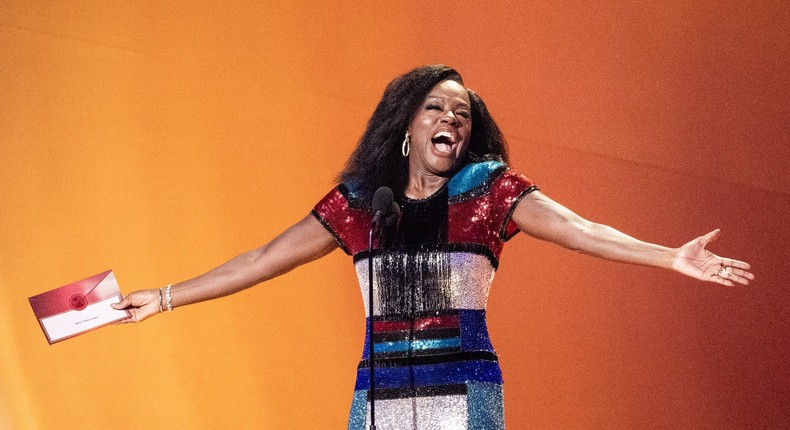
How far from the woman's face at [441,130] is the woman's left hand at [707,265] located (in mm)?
735

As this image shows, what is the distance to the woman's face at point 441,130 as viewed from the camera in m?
2.63

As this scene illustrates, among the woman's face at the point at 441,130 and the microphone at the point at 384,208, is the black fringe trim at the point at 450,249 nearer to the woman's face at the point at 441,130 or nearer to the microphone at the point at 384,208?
the microphone at the point at 384,208

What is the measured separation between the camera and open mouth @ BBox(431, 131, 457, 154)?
2.63 metres

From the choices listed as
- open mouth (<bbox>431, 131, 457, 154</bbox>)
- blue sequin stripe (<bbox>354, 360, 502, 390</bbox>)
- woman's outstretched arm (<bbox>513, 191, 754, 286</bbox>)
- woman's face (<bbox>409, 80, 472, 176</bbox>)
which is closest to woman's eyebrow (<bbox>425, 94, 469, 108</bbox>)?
woman's face (<bbox>409, 80, 472, 176</bbox>)

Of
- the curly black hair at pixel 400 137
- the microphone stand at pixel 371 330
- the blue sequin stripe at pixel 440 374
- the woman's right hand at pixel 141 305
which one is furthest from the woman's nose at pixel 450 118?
the woman's right hand at pixel 141 305

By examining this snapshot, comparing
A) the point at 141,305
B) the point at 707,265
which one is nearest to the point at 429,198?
the point at 707,265

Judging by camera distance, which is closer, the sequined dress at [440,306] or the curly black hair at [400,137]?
the sequined dress at [440,306]

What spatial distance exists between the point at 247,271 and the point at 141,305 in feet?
1.12

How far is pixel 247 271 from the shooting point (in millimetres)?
2855

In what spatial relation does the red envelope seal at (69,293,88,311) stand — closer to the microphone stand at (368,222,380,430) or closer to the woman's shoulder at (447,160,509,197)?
the microphone stand at (368,222,380,430)

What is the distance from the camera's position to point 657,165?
368cm

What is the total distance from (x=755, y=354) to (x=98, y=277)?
2397 millimetres

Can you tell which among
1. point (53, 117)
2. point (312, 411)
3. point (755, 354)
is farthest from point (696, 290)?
point (53, 117)

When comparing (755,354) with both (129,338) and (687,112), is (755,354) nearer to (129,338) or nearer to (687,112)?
(687,112)
